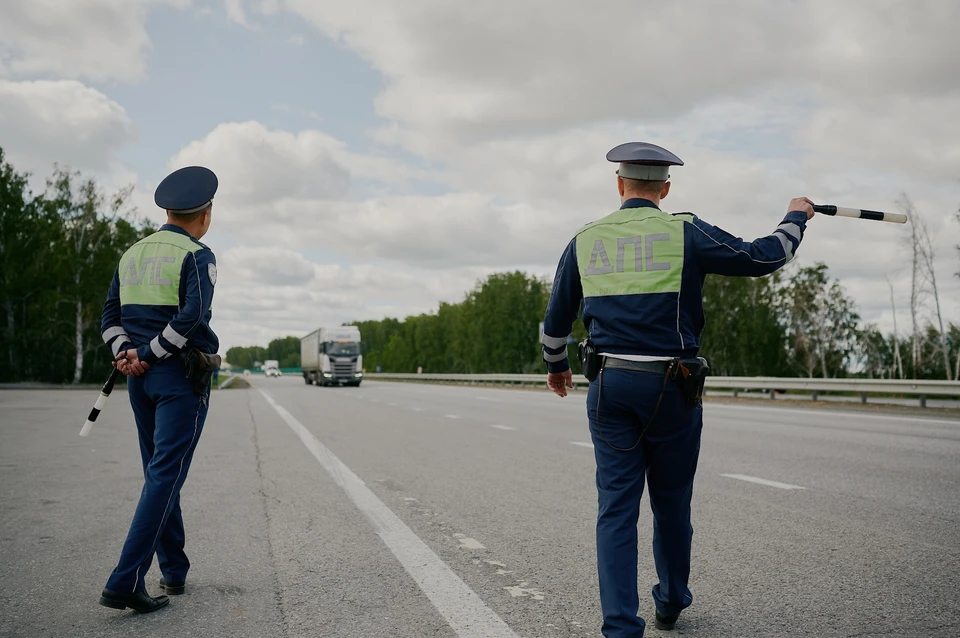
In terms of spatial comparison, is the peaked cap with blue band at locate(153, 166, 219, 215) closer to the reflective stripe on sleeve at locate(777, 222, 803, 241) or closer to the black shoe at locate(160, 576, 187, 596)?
the black shoe at locate(160, 576, 187, 596)

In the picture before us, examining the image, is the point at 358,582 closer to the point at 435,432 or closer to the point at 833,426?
the point at 435,432

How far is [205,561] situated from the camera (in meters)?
5.08

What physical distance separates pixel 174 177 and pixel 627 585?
2995 millimetres

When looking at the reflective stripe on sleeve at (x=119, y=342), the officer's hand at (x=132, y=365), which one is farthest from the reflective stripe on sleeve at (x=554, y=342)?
the reflective stripe on sleeve at (x=119, y=342)

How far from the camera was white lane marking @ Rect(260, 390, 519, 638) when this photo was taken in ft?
12.3

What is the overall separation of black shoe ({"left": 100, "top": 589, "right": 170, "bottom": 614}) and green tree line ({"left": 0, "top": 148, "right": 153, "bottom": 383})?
156 feet

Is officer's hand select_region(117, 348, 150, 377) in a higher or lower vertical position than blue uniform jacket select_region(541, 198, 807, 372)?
lower

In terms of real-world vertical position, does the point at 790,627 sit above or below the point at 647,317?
below

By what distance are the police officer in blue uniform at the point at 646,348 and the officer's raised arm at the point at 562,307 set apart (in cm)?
2

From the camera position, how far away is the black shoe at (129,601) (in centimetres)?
391

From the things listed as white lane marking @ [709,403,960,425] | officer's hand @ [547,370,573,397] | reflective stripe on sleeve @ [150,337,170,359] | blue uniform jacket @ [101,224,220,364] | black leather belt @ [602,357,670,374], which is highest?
blue uniform jacket @ [101,224,220,364]

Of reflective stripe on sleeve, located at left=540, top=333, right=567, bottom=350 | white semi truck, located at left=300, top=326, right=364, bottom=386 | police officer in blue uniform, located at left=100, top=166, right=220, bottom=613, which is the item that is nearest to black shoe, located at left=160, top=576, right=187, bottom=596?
police officer in blue uniform, located at left=100, top=166, right=220, bottom=613

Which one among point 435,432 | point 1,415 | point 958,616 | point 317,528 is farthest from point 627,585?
point 1,415

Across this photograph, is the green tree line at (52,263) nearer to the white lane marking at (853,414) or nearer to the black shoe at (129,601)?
the white lane marking at (853,414)
